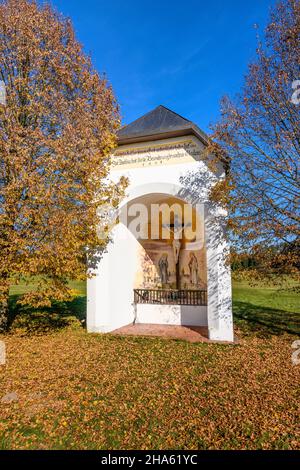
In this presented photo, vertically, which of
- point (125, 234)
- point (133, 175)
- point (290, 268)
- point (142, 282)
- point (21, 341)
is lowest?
point (21, 341)

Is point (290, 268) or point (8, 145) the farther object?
point (8, 145)

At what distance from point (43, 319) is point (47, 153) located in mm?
7167

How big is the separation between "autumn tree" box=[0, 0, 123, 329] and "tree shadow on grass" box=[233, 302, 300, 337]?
20.9 feet

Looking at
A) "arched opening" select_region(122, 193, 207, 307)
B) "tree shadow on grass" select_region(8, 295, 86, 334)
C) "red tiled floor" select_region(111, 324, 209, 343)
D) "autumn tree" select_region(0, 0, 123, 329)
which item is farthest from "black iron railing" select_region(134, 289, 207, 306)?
"autumn tree" select_region(0, 0, 123, 329)

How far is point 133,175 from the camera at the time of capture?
9641 millimetres

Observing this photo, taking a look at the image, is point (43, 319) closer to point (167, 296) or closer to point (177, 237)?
point (167, 296)

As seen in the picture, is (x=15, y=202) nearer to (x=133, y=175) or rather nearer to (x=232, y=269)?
(x=133, y=175)

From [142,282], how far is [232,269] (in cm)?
492

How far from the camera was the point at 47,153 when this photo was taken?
Result: 315 inches

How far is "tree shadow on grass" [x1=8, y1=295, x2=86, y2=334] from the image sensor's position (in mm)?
10250

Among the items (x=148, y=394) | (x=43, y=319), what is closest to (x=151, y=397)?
(x=148, y=394)

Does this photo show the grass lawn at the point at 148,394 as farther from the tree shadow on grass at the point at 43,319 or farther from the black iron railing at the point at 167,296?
the black iron railing at the point at 167,296
